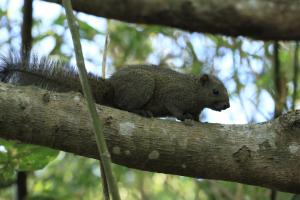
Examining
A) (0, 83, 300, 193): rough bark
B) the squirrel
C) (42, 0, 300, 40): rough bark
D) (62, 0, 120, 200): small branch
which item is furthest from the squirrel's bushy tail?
(62, 0, 120, 200): small branch

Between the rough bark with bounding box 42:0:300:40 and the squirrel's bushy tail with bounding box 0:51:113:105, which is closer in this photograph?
the rough bark with bounding box 42:0:300:40

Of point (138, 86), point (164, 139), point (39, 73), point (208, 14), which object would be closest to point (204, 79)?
point (138, 86)

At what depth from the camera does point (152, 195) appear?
26.4 ft

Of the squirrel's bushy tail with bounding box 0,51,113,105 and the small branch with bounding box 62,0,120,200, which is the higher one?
the squirrel's bushy tail with bounding box 0,51,113,105

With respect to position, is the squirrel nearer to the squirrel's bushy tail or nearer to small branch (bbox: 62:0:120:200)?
the squirrel's bushy tail

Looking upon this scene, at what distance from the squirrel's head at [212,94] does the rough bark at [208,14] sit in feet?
7.79

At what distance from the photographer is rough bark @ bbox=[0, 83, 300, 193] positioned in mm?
2793

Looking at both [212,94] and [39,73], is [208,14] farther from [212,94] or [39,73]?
[212,94]

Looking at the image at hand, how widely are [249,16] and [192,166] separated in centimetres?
94

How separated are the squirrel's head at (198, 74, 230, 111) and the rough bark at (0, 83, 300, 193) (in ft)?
5.35

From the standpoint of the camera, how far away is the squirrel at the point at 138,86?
11.8 feet

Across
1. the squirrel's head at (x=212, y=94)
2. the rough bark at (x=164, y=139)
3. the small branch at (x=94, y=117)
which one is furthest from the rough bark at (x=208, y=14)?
the squirrel's head at (x=212, y=94)

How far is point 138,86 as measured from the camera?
430 cm

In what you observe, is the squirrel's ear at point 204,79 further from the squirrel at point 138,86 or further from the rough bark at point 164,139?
the rough bark at point 164,139
